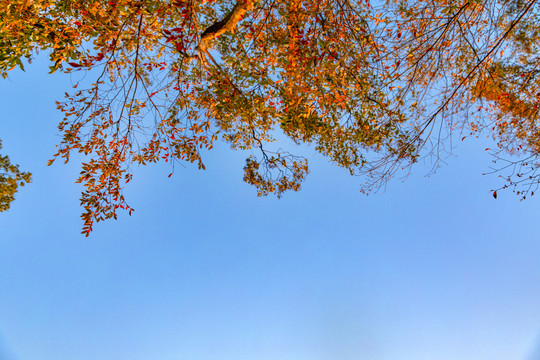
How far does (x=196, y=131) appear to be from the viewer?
613 cm

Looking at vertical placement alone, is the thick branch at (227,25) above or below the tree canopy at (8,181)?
above

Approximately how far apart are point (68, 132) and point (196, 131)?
2.56 meters

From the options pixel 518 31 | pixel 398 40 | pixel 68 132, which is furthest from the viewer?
pixel 518 31

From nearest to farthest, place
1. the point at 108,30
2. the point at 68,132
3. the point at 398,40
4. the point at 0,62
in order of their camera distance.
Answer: the point at 108,30
the point at 0,62
the point at 68,132
the point at 398,40

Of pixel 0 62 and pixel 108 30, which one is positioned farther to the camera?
pixel 0 62

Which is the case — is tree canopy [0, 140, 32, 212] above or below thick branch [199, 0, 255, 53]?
below

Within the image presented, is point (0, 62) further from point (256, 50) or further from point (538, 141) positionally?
point (538, 141)

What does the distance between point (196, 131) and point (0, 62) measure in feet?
12.4

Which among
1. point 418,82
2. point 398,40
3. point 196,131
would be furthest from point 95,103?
point 418,82

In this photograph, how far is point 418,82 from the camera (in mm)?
6359

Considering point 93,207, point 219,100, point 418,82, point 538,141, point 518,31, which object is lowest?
point 93,207

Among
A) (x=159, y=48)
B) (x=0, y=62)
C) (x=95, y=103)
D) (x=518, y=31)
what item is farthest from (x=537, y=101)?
(x=0, y=62)

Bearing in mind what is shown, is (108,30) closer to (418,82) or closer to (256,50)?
(256,50)

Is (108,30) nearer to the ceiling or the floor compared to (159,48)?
nearer to the floor
